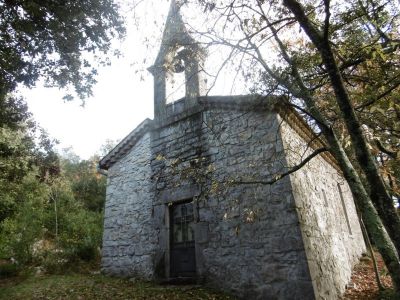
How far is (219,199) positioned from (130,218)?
3.12 m

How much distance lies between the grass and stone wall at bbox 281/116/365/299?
6.70ft

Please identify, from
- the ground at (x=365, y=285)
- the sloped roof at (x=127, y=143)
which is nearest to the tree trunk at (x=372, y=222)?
the ground at (x=365, y=285)

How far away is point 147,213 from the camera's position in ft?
27.5

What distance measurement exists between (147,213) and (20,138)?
8248mm

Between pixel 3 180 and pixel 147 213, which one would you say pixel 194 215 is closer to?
pixel 147 213

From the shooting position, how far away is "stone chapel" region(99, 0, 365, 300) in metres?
5.79

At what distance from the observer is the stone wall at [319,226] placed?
593cm

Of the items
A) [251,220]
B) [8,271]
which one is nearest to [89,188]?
[8,271]

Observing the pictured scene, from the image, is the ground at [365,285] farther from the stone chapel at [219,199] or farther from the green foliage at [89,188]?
the green foliage at [89,188]

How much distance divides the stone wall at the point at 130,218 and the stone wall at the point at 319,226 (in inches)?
158

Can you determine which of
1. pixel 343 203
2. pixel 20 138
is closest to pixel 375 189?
pixel 343 203

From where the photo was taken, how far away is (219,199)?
7.13 metres

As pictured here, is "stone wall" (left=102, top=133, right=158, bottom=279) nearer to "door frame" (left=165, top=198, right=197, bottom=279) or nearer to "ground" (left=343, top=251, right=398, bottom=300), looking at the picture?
"door frame" (left=165, top=198, right=197, bottom=279)

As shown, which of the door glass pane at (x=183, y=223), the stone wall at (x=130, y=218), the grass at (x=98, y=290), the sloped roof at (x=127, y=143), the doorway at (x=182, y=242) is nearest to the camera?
the grass at (x=98, y=290)
